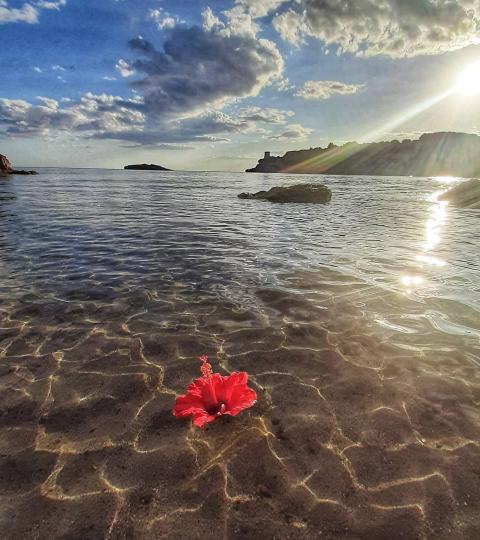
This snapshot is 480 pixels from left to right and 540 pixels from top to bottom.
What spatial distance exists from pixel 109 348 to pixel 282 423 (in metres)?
2.51

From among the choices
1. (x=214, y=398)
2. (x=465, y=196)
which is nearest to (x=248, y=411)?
(x=214, y=398)

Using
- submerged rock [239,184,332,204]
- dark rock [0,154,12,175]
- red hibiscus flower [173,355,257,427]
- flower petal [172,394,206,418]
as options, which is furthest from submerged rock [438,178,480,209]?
dark rock [0,154,12,175]

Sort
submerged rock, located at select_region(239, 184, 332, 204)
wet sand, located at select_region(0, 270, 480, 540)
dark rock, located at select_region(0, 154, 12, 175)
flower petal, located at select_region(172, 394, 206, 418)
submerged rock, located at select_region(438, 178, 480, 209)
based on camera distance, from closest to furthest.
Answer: wet sand, located at select_region(0, 270, 480, 540) < flower petal, located at select_region(172, 394, 206, 418) < submerged rock, located at select_region(438, 178, 480, 209) < submerged rock, located at select_region(239, 184, 332, 204) < dark rock, located at select_region(0, 154, 12, 175)

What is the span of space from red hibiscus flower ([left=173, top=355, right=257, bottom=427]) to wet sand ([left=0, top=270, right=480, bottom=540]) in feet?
0.43

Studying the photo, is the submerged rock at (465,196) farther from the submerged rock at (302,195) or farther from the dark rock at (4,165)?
the dark rock at (4,165)

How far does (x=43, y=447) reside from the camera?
9.35 feet

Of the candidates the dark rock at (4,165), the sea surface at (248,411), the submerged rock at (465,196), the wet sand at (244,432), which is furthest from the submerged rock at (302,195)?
the dark rock at (4,165)

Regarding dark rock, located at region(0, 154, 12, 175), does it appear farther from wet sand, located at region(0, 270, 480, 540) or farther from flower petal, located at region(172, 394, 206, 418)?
flower petal, located at region(172, 394, 206, 418)

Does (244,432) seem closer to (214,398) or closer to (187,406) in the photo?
(214,398)

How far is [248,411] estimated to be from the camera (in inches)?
129

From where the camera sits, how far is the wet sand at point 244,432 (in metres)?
2.30

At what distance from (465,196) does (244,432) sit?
28696 millimetres

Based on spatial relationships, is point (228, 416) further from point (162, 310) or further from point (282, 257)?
point (282, 257)

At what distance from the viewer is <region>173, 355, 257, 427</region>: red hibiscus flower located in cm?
311
